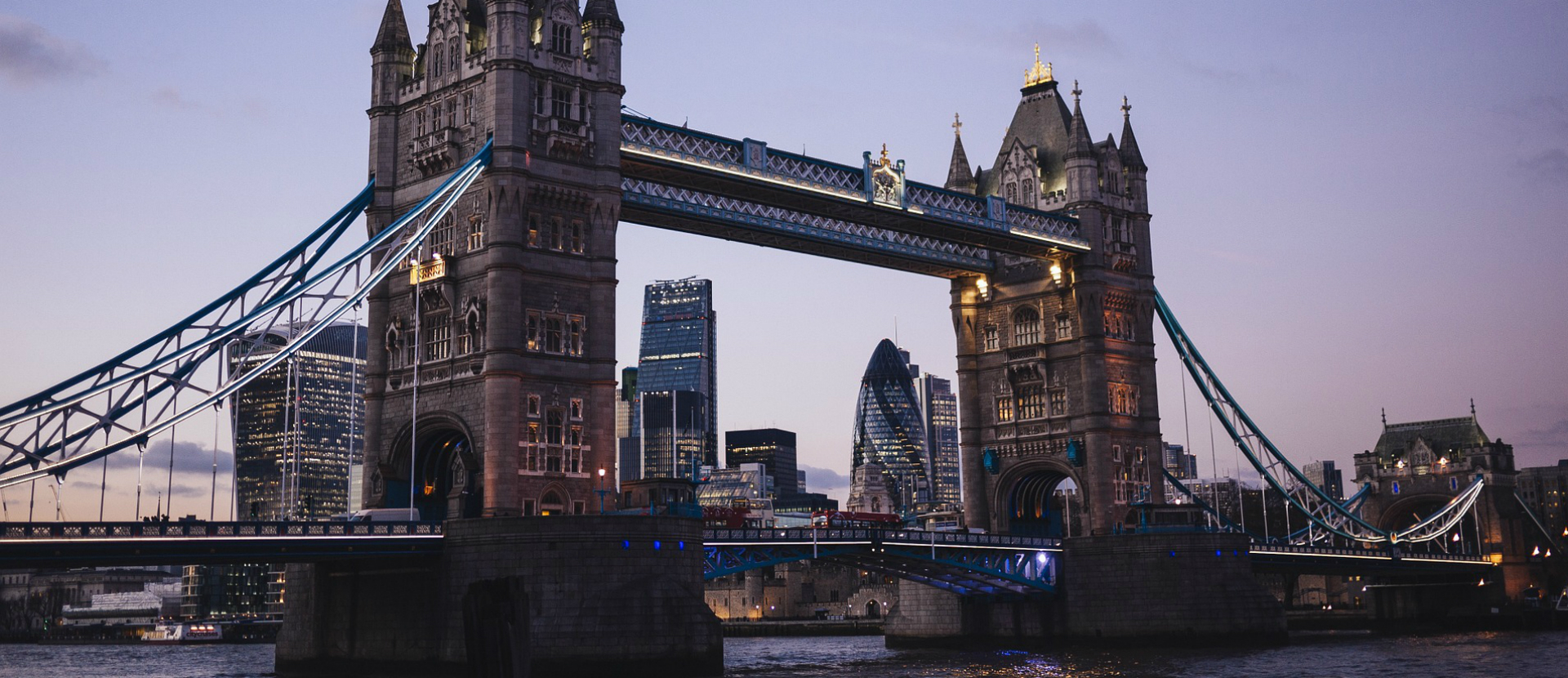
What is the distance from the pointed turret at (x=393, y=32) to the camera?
271ft

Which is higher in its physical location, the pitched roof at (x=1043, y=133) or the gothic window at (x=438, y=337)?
the pitched roof at (x=1043, y=133)

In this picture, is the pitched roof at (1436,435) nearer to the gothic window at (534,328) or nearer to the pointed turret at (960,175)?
the pointed turret at (960,175)

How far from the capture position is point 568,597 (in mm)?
68438

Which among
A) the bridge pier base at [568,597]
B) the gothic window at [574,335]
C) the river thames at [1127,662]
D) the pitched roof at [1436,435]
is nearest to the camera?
the bridge pier base at [568,597]

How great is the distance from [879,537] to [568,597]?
27.0 metres

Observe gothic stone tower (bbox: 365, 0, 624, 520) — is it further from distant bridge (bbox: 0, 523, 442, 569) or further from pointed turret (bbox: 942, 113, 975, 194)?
pointed turret (bbox: 942, 113, 975, 194)

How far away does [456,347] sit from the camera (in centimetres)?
7725

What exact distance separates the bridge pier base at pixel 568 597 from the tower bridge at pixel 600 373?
0.12 m

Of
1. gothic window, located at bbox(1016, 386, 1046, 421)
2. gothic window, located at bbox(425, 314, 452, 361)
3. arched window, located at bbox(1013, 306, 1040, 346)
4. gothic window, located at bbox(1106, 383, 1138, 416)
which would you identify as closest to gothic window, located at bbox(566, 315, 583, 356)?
gothic window, located at bbox(425, 314, 452, 361)

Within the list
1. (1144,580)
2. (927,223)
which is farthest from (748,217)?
(1144,580)

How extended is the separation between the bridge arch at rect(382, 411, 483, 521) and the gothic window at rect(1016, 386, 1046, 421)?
138 feet

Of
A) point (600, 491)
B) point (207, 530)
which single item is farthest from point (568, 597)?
point (207, 530)

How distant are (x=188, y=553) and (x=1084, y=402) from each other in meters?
59.1

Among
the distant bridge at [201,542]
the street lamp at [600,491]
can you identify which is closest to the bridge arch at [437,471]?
the distant bridge at [201,542]
